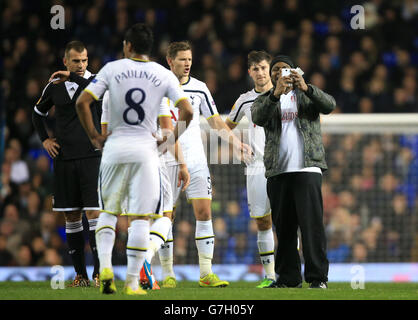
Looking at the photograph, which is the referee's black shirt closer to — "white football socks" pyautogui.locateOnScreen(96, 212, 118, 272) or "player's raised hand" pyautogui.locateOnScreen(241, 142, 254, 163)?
"player's raised hand" pyautogui.locateOnScreen(241, 142, 254, 163)

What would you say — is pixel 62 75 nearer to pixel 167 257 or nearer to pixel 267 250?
pixel 167 257

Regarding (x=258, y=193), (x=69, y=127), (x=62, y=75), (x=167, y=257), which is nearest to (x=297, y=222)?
(x=258, y=193)

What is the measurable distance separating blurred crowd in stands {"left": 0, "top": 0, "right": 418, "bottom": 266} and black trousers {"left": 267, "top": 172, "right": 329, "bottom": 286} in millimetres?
3819

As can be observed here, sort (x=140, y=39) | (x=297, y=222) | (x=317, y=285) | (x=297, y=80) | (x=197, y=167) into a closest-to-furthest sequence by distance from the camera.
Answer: (x=140, y=39) → (x=297, y=80) → (x=317, y=285) → (x=297, y=222) → (x=197, y=167)

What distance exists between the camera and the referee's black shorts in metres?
7.40

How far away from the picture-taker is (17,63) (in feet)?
44.5

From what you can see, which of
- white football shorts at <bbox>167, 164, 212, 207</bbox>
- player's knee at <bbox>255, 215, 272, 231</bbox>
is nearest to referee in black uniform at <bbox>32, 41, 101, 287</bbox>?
white football shorts at <bbox>167, 164, 212, 207</bbox>

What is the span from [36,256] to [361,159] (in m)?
4.50

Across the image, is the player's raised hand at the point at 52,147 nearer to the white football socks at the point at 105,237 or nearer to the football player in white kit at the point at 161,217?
the football player in white kit at the point at 161,217

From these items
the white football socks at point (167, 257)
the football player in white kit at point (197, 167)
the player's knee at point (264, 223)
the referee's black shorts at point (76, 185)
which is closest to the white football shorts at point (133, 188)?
the referee's black shorts at point (76, 185)

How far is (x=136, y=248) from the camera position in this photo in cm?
556

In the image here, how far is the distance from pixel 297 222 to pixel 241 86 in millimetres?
6102
